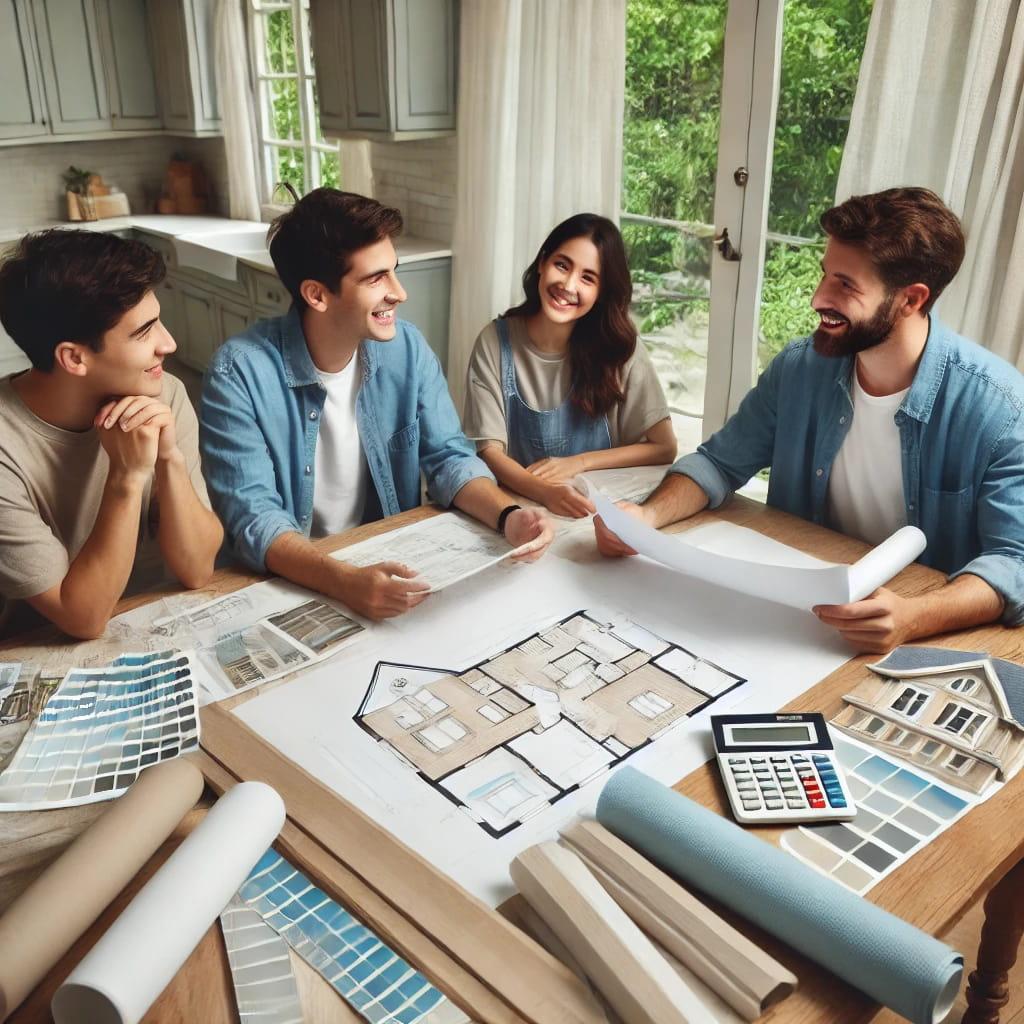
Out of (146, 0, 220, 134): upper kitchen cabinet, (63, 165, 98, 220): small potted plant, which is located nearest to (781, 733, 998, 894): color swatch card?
(146, 0, 220, 134): upper kitchen cabinet

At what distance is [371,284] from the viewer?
192 cm

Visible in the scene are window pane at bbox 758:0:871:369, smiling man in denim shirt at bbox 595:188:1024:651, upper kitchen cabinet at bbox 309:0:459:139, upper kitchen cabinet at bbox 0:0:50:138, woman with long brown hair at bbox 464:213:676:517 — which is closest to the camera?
smiling man in denim shirt at bbox 595:188:1024:651

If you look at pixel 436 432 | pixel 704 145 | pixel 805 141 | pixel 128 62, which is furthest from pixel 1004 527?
pixel 128 62

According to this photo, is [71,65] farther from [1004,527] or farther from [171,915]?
[171,915]

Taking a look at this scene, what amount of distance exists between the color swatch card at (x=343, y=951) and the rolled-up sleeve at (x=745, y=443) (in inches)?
45.0

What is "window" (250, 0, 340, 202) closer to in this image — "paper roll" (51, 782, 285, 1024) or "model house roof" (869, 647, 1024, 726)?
"model house roof" (869, 647, 1024, 726)

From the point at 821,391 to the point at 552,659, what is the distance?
86 centimetres

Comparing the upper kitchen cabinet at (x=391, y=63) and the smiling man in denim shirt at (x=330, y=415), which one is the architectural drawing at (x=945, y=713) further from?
the upper kitchen cabinet at (x=391, y=63)

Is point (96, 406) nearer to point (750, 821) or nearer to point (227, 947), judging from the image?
point (227, 947)

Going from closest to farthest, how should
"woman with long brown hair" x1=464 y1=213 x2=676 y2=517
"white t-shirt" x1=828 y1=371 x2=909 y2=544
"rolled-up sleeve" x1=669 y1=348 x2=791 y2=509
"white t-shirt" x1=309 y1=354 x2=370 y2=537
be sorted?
"white t-shirt" x1=828 y1=371 x2=909 y2=544
"rolled-up sleeve" x1=669 y1=348 x2=791 y2=509
"white t-shirt" x1=309 y1=354 x2=370 y2=537
"woman with long brown hair" x1=464 y1=213 x2=676 y2=517

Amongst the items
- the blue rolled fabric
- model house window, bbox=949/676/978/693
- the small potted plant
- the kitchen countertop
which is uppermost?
the small potted plant

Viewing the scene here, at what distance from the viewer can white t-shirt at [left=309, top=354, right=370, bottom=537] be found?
6.64 ft

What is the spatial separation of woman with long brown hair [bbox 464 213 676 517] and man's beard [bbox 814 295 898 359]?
70cm

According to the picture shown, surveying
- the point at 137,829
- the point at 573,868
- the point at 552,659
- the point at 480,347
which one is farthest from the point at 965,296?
the point at 137,829
